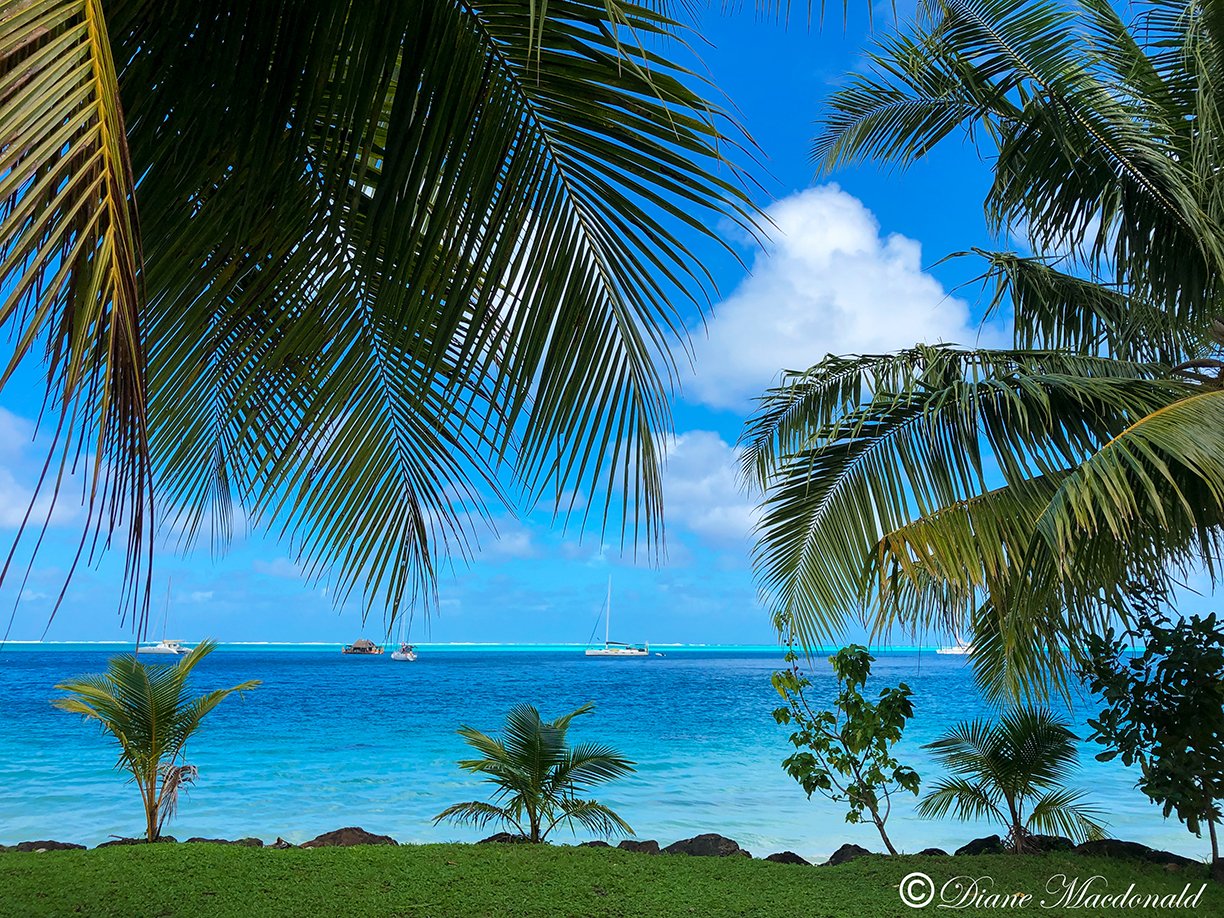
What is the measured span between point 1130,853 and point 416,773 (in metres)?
13.6

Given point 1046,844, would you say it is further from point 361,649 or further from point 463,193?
point 361,649

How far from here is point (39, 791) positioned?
14.6m

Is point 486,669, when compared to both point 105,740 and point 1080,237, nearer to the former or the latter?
point 105,740

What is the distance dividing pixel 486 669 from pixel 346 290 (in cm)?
5879

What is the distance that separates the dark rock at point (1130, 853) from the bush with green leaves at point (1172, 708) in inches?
23.7

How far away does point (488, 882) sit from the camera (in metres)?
5.88

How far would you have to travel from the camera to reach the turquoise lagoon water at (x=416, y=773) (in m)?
12.2

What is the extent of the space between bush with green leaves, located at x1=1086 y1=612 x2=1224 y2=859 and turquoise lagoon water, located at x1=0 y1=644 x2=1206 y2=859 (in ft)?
6.31

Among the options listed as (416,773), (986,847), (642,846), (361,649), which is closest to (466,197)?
(642,846)

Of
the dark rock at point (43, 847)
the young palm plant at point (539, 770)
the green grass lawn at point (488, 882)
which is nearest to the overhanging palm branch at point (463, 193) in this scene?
the green grass lawn at point (488, 882)

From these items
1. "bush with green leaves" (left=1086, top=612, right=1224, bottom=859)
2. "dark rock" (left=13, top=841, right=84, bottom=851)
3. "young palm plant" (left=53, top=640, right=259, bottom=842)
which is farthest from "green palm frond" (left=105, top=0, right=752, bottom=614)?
"dark rock" (left=13, top=841, right=84, bottom=851)

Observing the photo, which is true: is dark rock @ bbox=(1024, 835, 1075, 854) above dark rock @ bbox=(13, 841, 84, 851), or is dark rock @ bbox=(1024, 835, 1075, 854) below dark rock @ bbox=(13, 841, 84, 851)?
above

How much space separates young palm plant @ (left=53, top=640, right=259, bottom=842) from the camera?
7.39 meters

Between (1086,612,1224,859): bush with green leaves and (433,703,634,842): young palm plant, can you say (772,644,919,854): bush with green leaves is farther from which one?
(433,703,634,842): young palm plant
